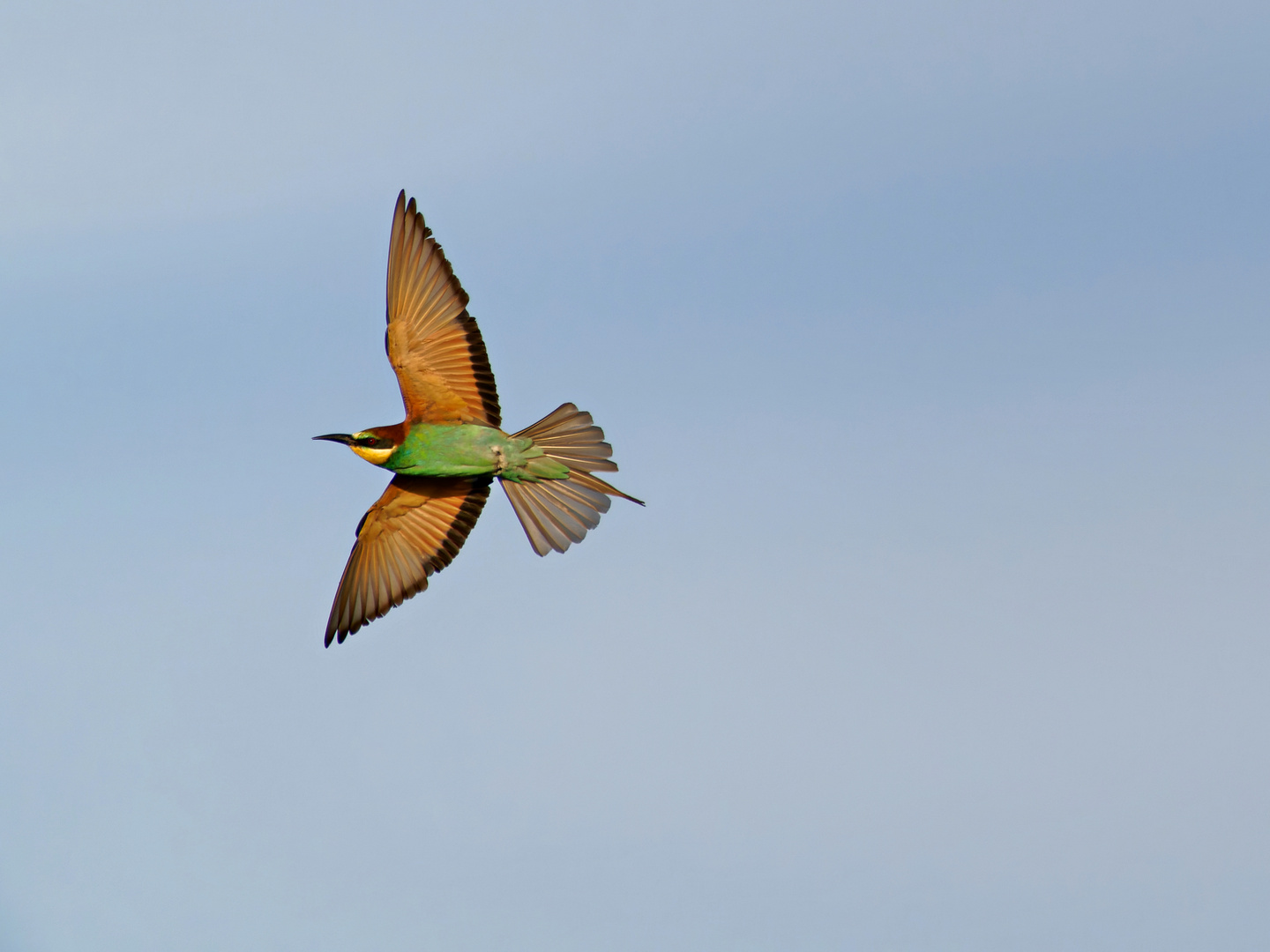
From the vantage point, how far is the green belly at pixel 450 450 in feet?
27.9

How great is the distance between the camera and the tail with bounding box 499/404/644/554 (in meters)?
8.38

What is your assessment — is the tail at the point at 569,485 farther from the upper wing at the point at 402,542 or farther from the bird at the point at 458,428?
the upper wing at the point at 402,542

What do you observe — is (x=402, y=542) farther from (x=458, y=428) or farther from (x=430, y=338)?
(x=430, y=338)

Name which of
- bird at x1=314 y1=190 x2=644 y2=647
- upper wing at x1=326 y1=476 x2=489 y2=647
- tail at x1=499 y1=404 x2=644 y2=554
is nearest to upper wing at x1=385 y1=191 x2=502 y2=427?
bird at x1=314 y1=190 x2=644 y2=647

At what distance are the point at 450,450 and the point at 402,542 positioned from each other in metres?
0.88

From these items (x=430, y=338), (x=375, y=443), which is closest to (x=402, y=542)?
(x=375, y=443)

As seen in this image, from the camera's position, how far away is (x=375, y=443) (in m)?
8.54

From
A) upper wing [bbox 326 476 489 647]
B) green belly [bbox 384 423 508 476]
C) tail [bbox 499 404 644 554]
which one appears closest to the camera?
tail [bbox 499 404 644 554]

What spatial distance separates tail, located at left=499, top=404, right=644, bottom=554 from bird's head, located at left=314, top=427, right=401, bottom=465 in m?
0.73

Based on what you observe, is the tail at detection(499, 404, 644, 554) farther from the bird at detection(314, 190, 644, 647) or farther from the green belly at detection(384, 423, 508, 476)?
the green belly at detection(384, 423, 508, 476)

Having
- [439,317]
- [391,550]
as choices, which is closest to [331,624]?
[391,550]

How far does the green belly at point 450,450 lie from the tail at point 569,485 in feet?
0.56

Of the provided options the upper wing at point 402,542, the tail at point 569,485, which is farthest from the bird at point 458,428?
the upper wing at point 402,542

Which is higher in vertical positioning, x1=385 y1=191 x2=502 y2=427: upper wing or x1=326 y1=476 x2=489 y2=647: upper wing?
x1=385 y1=191 x2=502 y2=427: upper wing
